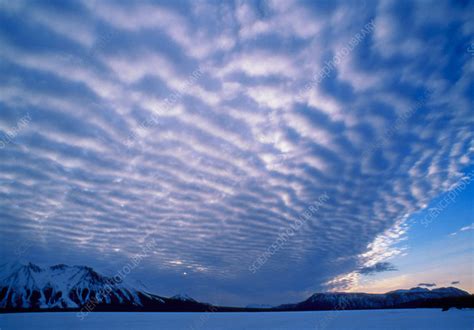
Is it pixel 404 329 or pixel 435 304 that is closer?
pixel 404 329

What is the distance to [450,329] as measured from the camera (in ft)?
103

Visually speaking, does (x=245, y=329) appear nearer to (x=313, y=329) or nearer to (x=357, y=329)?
(x=313, y=329)

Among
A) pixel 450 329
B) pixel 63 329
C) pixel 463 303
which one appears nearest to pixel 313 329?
pixel 450 329

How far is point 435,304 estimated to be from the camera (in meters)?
148

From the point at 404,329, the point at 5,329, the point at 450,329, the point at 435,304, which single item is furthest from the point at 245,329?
the point at 435,304

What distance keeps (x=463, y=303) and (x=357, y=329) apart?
126 meters

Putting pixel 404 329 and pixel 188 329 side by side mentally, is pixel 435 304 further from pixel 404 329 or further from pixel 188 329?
pixel 188 329

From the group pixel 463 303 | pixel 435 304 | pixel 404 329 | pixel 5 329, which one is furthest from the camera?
pixel 435 304

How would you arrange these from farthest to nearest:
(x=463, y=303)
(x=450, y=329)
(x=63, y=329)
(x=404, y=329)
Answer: (x=463, y=303) → (x=63, y=329) → (x=404, y=329) → (x=450, y=329)

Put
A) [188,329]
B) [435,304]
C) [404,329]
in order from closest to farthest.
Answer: [404,329]
[188,329]
[435,304]

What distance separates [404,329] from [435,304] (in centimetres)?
15847

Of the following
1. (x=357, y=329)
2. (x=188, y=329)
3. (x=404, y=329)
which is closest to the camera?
(x=404, y=329)

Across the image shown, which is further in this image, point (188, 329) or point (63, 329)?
point (63, 329)

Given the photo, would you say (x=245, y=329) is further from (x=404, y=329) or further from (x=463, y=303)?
(x=463, y=303)
